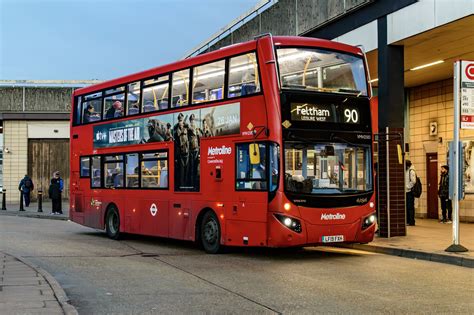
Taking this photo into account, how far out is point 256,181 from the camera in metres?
12.2

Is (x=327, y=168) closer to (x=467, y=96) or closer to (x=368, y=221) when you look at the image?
(x=368, y=221)

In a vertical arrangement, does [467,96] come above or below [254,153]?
above

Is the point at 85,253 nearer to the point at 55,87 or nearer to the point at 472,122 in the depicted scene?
the point at 472,122

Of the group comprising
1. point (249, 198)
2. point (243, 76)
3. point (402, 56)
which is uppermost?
point (402, 56)

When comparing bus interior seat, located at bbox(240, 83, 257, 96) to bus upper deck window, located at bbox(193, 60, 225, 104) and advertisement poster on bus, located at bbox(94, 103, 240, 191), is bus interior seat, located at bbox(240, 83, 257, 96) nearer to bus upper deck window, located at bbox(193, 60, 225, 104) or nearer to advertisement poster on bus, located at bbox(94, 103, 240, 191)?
advertisement poster on bus, located at bbox(94, 103, 240, 191)

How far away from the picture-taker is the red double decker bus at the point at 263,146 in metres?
11.9

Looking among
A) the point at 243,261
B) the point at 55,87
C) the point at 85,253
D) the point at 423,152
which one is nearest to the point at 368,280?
the point at 243,261

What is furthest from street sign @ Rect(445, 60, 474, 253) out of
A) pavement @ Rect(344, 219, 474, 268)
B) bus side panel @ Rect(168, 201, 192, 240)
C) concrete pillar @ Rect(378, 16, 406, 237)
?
bus side panel @ Rect(168, 201, 192, 240)

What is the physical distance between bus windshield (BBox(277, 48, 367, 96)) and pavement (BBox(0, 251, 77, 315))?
5524 millimetres

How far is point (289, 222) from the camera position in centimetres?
1177

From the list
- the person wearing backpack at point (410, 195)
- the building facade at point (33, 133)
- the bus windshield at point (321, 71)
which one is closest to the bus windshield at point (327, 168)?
the bus windshield at point (321, 71)

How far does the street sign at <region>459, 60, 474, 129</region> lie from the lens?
12.7 metres

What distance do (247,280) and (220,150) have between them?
3.82 m

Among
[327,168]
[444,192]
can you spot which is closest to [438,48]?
[444,192]
